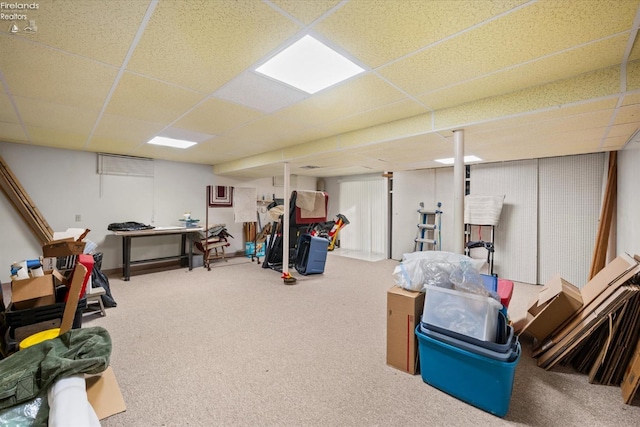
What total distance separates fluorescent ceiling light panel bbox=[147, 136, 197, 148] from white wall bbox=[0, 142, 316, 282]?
5.28ft

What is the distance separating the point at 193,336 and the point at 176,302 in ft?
3.69

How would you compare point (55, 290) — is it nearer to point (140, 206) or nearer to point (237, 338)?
point (237, 338)

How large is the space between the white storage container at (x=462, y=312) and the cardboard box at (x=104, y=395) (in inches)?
82.7

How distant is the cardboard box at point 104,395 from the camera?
1642 millimetres

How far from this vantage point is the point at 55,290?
2.46m

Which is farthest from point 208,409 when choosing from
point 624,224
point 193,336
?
point 624,224

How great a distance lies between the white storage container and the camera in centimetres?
170

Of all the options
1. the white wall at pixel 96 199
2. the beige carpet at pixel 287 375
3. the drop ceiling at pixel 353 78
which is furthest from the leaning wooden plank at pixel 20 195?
the beige carpet at pixel 287 375

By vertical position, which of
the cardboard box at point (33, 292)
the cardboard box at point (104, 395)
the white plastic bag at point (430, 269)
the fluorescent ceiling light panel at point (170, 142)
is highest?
the fluorescent ceiling light panel at point (170, 142)

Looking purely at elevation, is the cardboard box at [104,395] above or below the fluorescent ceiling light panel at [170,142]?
below

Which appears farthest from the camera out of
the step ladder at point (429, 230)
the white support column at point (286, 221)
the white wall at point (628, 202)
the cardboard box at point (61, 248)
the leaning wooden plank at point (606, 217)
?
the step ladder at point (429, 230)

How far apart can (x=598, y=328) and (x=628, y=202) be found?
1.88 meters

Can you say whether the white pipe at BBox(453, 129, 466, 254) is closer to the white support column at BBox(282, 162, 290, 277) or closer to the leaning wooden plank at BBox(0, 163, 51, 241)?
the white support column at BBox(282, 162, 290, 277)

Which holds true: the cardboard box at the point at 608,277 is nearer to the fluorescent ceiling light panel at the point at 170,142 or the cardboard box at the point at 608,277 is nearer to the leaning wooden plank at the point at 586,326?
the leaning wooden plank at the point at 586,326
